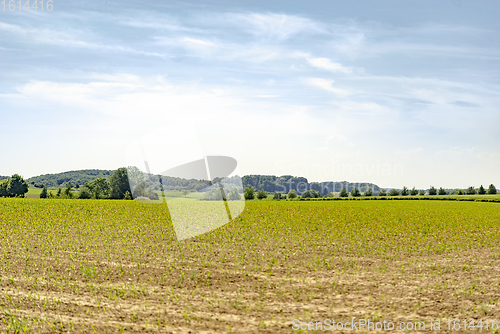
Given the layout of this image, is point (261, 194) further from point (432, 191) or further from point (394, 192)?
point (432, 191)

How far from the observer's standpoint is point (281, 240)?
20266 mm

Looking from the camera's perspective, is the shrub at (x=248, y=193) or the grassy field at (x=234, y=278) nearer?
the grassy field at (x=234, y=278)

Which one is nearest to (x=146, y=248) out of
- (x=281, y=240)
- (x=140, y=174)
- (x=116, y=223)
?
(x=140, y=174)

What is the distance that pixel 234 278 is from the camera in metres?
12.7

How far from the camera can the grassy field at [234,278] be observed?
29.6 ft

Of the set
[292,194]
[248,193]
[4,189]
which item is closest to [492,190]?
[292,194]

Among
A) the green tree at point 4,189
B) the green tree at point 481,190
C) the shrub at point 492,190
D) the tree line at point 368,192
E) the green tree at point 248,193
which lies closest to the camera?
the green tree at point 248,193

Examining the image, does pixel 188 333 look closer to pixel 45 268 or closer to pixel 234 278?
pixel 234 278

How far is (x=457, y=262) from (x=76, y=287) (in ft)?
50.9

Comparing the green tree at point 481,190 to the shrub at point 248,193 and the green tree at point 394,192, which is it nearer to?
the green tree at point 394,192

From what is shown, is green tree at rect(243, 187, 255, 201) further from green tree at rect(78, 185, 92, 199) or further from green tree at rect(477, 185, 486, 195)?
green tree at rect(477, 185, 486, 195)

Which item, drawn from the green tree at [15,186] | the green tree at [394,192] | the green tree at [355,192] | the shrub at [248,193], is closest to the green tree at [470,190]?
the green tree at [394,192]

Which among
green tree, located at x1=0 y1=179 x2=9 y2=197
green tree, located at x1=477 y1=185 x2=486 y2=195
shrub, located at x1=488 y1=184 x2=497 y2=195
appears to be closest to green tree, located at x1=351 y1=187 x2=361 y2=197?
green tree, located at x1=477 y1=185 x2=486 y2=195

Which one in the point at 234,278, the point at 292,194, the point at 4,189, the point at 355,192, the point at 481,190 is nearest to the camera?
the point at 234,278
